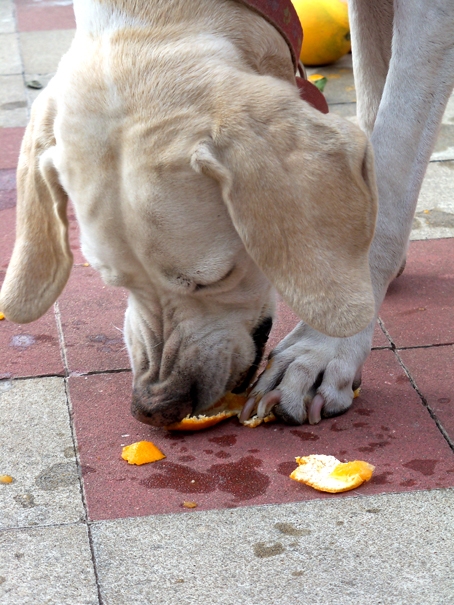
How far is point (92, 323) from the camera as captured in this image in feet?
14.3

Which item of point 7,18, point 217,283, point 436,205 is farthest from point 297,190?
point 7,18

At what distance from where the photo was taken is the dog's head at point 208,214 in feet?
9.38

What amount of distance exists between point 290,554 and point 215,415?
0.78m

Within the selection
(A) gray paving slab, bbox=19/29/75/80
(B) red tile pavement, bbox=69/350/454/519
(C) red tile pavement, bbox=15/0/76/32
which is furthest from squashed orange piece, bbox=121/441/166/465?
(C) red tile pavement, bbox=15/0/76/32

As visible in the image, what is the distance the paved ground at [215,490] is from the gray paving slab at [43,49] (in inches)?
176

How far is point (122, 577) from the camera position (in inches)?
108

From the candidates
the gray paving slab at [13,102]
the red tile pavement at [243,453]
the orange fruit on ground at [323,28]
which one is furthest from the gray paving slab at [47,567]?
the orange fruit on ground at [323,28]

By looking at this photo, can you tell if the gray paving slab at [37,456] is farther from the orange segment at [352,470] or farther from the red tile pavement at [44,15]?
the red tile pavement at [44,15]

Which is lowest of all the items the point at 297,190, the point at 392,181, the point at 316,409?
the point at 316,409

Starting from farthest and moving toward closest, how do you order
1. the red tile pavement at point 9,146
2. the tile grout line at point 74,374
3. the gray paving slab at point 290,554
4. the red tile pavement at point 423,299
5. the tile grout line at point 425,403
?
the red tile pavement at point 9,146
the red tile pavement at point 423,299
the tile grout line at point 74,374
the tile grout line at point 425,403
the gray paving slab at point 290,554

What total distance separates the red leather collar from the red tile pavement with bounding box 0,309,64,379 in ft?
4.96

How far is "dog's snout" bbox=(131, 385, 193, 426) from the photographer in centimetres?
329

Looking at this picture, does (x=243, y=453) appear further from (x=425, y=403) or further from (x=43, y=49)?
(x=43, y=49)

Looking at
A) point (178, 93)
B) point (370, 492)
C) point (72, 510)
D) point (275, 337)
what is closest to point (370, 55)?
point (275, 337)
